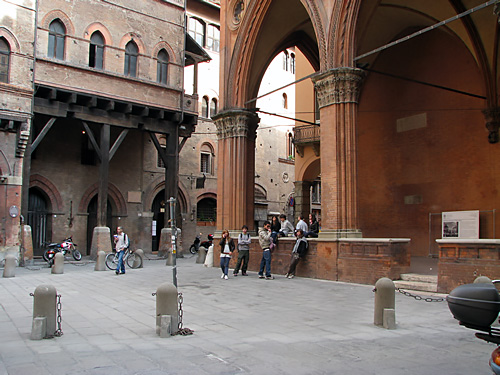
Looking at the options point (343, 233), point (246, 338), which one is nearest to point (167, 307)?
point (246, 338)

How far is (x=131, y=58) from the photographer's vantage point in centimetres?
2391

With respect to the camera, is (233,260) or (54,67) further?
(54,67)

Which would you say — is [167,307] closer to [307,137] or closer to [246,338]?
[246,338]

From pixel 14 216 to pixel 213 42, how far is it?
18672mm

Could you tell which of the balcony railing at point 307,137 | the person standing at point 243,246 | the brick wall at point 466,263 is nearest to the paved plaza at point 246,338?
the brick wall at point 466,263

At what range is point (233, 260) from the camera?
16.9 metres

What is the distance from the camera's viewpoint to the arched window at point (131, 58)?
23.7 metres

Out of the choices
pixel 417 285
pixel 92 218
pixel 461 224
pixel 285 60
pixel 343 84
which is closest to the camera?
pixel 417 285

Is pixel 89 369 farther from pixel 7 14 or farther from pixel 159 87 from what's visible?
pixel 159 87

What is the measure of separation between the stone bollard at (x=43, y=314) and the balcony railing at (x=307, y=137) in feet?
59.4

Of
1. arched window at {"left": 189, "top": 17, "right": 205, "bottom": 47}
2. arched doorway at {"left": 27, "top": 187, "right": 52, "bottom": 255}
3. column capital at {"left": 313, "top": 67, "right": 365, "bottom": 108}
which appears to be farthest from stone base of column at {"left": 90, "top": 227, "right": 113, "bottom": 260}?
arched window at {"left": 189, "top": 17, "right": 205, "bottom": 47}

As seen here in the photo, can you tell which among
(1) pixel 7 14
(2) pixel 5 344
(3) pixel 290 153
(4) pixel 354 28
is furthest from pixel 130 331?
(3) pixel 290 153

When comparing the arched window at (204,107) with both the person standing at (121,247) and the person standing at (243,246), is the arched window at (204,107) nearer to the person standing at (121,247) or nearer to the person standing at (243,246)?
the person standing at (121,247)

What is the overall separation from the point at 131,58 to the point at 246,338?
20.5 metres
